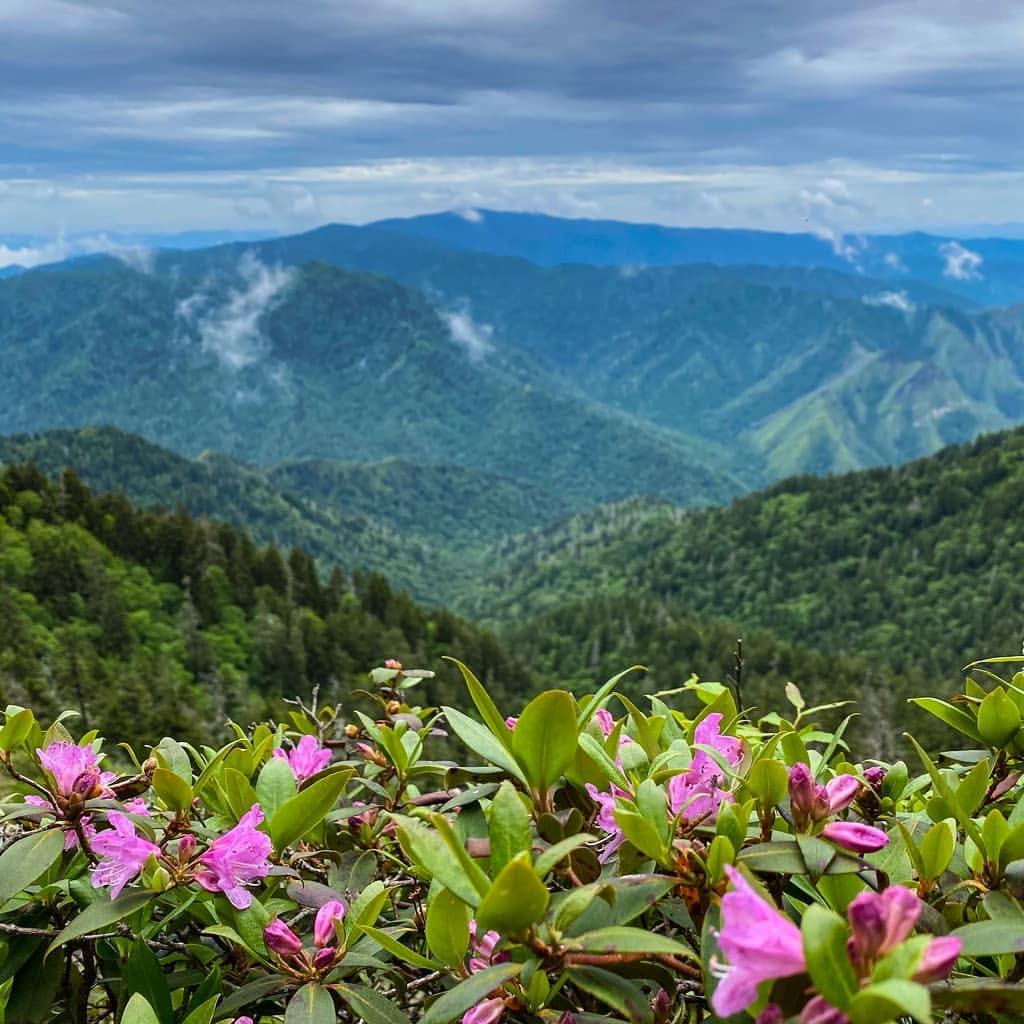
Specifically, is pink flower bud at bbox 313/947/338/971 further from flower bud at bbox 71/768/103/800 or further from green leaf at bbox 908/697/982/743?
green leaf at bbox 908/697/982/743

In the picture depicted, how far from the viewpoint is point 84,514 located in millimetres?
83688

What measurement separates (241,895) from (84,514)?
3527 inches

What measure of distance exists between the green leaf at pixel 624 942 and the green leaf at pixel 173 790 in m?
1.35

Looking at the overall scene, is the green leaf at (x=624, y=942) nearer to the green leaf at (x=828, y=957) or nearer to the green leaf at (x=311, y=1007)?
the green leaf at (x=828, y=957)

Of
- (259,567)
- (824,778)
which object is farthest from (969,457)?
(824,778)

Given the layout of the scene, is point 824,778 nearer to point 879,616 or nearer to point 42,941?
point 42,941

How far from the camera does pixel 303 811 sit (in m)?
2.66

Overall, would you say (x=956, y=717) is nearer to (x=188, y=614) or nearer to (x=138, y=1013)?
(x=138, y=1013)

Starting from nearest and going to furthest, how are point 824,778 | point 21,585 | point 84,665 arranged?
point 824,778 < point 84,665 < point 21,585

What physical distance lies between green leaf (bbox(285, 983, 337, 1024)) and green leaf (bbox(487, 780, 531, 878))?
0.60m

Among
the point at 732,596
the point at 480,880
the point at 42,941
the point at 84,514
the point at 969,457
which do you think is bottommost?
the point at 732,596

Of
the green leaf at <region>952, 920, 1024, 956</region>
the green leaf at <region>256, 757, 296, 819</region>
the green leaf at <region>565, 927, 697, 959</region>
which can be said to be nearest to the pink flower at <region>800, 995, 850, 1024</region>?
the green leaf at <region>565, 927, 697, 959</region>

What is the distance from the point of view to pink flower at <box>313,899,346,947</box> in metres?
2.49

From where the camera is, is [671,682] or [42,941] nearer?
[42,941]
